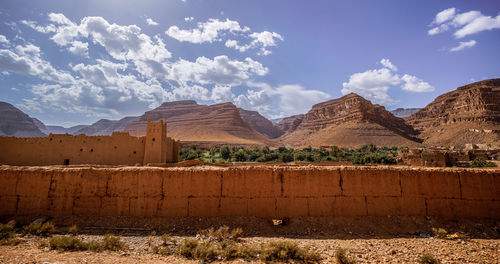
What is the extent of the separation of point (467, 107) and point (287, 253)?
12192 cm

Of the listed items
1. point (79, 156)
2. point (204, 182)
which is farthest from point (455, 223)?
point (79, 156)

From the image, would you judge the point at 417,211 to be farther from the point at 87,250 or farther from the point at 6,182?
the point at 6,182

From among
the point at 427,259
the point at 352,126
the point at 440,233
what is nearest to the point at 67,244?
the point at 427,259

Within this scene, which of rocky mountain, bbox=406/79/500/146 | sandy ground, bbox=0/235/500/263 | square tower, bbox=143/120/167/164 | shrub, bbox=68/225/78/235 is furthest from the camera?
rocky mountain, bbox=406/79/500/146

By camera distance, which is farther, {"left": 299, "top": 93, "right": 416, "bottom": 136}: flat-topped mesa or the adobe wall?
{"left": 299, "top": 93, "right": 416, "bottom": 136}: flat-topped mesa

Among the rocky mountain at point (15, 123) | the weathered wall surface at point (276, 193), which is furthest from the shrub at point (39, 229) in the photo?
the rocky mountain at point (15, 123)

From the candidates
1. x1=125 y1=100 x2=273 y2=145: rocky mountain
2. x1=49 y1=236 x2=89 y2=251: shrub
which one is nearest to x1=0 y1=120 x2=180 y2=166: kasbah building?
x1=49 y1=236 x2=89 y2=251: shrub

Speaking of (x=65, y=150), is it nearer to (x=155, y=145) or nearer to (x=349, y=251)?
(x=155, y=145)

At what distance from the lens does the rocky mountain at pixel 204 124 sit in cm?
10643

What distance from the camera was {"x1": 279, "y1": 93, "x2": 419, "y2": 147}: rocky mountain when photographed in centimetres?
8306

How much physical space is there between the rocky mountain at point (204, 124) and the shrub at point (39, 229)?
8584cm

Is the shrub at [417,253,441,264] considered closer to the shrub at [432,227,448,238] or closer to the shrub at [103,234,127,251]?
the shrub at [432,227,448,238]

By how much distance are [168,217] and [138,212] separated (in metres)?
0.96

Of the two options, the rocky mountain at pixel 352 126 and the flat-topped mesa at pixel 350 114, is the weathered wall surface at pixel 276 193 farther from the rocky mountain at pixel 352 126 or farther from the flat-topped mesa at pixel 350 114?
the flat-topped mesa at pixel 350 114
